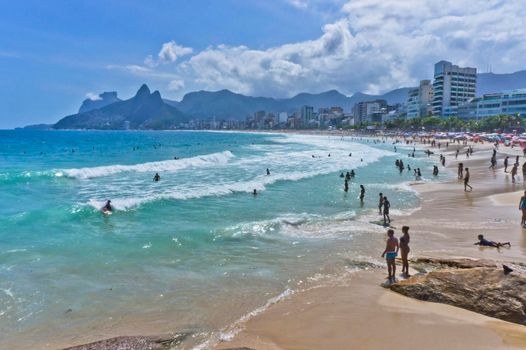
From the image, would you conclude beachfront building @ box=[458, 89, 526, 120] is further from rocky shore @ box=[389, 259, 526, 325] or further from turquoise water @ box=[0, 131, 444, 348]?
rocky shore @ box=[389, 259, 526, 325]

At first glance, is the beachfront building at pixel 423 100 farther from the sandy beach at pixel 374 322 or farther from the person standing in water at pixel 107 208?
the sandy beach at pixel 374 322

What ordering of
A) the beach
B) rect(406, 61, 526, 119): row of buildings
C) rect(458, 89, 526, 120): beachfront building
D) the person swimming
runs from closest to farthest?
1. the beach
2. the person swimming
3. rect(458, 89, 526, 120): beachfront building
4. rect(406, 61, 526, 119): row of buildings

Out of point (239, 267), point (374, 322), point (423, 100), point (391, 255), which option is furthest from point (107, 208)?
point (423, 100)

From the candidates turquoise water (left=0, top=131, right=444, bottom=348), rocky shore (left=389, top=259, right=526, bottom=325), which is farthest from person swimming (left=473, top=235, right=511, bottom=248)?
rocky shore (left=389, top=259, right=526, bottom=325)

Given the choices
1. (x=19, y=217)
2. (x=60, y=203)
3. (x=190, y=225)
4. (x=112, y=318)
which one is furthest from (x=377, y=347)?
(x=60, y=203)

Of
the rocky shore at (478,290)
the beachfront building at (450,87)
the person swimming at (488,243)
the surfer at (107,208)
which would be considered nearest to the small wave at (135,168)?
the surfer at (107,208)
